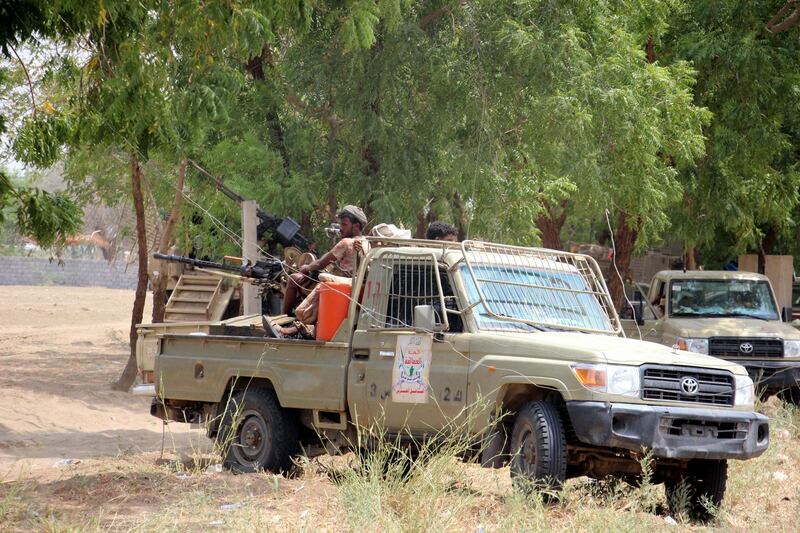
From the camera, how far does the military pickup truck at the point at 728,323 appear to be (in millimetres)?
13766

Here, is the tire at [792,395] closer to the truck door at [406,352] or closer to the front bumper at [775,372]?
the front bumper at [775,372]

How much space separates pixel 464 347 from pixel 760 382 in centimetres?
645

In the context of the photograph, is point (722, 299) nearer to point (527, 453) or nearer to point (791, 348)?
point (791, 348)

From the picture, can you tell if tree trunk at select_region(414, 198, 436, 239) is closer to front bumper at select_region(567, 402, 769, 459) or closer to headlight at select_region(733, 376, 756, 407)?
headlight at select_region(733, 376, 756, 407)

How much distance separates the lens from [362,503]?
6836 mm

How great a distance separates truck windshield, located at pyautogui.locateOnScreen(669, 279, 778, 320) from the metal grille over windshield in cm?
581

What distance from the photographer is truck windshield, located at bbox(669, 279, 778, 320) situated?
14977mm

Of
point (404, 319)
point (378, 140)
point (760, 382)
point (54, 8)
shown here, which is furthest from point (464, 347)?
point (378, 140)

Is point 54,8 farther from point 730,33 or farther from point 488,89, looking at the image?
point 730,33

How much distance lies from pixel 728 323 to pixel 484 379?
7204 millimetres

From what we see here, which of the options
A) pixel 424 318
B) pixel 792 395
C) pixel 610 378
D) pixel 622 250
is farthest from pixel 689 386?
pixel 622 250

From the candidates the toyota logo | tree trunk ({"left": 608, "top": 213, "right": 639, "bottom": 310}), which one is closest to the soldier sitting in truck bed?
the toyota logo

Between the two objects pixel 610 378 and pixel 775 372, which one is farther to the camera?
pixel 775 372

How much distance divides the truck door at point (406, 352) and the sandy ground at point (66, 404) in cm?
158
